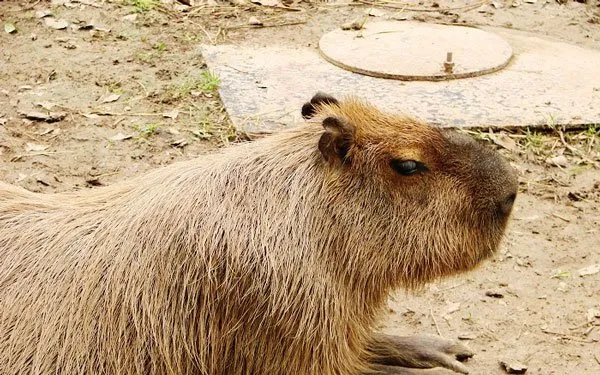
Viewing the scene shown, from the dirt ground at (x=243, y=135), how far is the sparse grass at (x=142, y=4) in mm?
16

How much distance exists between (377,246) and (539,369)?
3.85 ft

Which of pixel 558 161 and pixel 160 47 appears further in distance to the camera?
pixel 160 47

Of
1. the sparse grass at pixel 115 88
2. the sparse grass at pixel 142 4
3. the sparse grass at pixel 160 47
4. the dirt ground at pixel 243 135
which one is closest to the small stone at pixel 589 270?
the dirt ground at pixel 243 135

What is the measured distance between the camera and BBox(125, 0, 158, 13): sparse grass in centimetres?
757

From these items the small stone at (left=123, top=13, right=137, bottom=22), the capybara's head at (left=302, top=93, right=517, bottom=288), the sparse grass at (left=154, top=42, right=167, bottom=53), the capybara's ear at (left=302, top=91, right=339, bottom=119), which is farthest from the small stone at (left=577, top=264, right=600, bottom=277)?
the small stone at (left=123, top=13, right=137, bottom=22)

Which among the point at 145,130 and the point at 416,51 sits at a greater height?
the point at 416,51

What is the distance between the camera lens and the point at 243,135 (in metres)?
5.63

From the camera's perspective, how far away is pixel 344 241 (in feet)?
10.6

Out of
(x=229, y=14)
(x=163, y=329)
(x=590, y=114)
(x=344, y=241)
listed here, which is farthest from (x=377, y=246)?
(x=229, y=14)

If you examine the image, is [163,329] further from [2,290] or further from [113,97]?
[113,97]

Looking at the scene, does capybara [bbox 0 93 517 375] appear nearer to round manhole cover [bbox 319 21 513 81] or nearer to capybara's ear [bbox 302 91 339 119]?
capybara's ear [bbox 302 91 339 119]

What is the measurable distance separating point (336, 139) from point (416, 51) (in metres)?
3.66

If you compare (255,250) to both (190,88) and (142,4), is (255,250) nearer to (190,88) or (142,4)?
(190,88)

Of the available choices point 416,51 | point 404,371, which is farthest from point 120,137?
point 404,371
